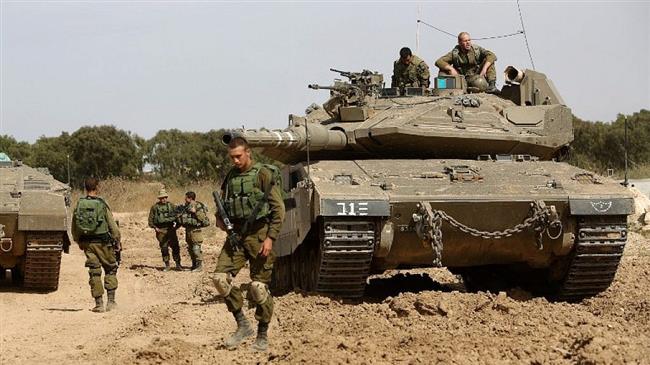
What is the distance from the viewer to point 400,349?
7.20 m

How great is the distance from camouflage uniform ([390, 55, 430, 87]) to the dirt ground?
2448mm

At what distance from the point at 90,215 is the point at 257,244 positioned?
3671mm

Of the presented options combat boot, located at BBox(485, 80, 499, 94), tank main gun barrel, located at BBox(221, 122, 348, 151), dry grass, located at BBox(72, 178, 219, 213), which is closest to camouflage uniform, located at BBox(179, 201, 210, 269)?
combat boot, located at BBox(485, 80, 499, 94)

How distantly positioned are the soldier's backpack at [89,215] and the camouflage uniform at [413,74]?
434cm

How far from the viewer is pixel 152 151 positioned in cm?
5022

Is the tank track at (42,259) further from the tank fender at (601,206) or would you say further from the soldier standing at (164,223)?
the tank fender at (601,206)

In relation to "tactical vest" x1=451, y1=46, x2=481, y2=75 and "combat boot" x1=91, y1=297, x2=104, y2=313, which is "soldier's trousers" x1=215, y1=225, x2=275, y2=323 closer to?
"combat boot" x1=91, y1=297, x2=104, y2=313

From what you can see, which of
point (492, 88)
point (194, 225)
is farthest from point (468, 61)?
point (194, 225)

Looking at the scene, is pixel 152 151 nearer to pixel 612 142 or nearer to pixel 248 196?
pixel 612 142

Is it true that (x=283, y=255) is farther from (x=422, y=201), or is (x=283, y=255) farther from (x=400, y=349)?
(x=400, y=349)

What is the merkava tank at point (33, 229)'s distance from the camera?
1241 cm

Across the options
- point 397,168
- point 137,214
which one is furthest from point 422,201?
point 137,214

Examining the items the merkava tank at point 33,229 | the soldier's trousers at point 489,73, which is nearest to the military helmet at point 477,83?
the soldier's trousers at point 489,73

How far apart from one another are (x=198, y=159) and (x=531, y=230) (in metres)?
37.0
